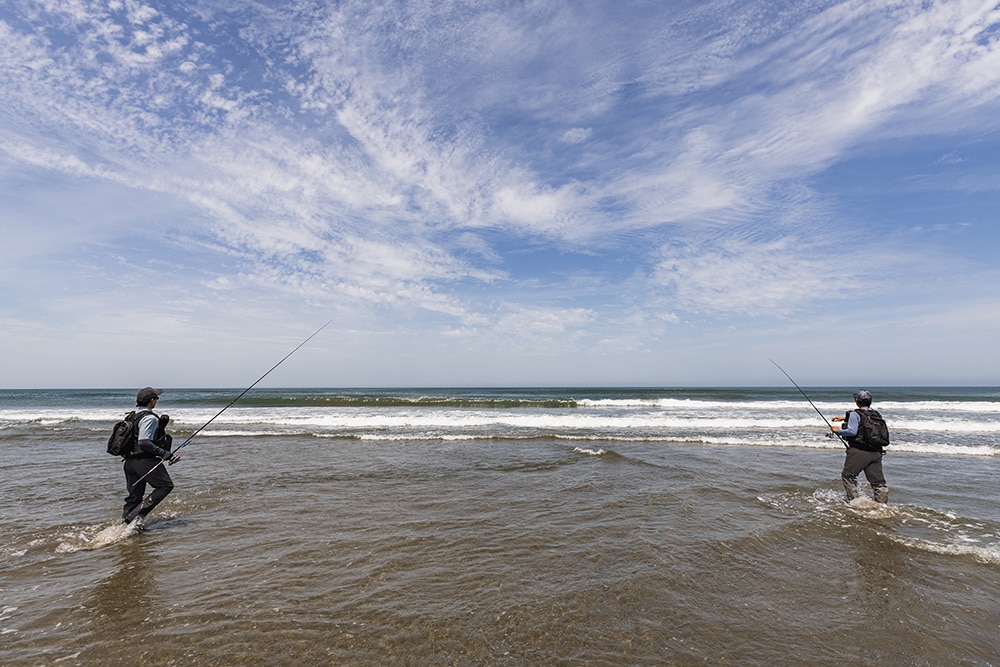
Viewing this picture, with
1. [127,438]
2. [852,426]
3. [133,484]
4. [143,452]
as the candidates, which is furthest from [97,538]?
[852,426]

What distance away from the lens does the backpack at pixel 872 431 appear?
7.87 meters

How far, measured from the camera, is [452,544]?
6.39m

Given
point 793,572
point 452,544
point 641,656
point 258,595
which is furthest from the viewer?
point 452,544

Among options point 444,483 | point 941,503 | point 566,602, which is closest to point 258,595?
point 566,602

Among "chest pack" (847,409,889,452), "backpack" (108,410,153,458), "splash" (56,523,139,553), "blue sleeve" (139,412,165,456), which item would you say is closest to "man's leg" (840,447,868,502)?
"chest pack" (847,409,889,452)

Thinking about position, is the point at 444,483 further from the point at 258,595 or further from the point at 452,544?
the point at 258,595

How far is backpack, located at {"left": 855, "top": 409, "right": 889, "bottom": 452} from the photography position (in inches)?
310

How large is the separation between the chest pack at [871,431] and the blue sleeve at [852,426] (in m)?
0.04

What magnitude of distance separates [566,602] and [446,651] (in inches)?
56.5

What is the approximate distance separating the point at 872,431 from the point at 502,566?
22.4 feet

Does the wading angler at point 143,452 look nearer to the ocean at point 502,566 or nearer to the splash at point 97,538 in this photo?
the splash at point 97,538

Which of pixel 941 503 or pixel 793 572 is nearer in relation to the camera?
pixel 793 572

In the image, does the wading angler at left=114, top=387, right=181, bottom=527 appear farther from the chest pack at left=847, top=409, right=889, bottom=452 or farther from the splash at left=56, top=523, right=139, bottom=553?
the chest pack at left=847, top=409, right=889, bottom=452

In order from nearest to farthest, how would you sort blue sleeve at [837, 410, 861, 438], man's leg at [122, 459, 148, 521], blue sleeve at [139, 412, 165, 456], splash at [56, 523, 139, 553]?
splash at [56, 523, 139, 553] → blue sleeve at [139, 412, 165, 456] → man's leg at [122, 459, 148, 521] → blue sleeve at [837, 410, 861, 438]
